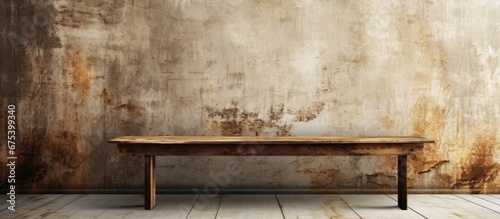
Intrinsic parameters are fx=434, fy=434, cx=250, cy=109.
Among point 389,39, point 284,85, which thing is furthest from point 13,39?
point 389,39

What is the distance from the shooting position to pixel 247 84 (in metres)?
3.92

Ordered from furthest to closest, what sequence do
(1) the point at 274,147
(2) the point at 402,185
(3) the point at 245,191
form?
(3) the point at 245,191, (2) the point at 402,185, (1) the point at 274,147

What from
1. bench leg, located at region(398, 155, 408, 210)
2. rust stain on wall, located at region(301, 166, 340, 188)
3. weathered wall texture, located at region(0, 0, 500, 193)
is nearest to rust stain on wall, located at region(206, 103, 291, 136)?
weathered wall texture, located at region(0, 0, 500, 193)

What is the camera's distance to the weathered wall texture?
3918mm

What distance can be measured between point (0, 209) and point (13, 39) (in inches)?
61.0

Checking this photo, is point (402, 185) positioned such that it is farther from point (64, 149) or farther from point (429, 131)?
point (64, 149)

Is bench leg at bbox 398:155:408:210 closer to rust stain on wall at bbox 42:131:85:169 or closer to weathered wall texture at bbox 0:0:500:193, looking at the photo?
weathered wall texture at bbox 0:0:500:193

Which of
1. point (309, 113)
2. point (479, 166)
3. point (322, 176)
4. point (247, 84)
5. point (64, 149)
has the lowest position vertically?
point (322, 176)

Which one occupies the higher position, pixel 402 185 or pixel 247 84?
pixel 247 84

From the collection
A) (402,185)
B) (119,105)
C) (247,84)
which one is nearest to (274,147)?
(247,84)

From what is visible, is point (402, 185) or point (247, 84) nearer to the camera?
point (402, 185)

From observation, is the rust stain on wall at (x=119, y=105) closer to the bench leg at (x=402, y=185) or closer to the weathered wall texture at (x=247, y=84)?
the weathered wall texture at (x=247, y=84)

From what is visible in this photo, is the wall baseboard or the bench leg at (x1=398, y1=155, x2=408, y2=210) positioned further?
the wall baseboard

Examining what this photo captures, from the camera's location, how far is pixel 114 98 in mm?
3916
